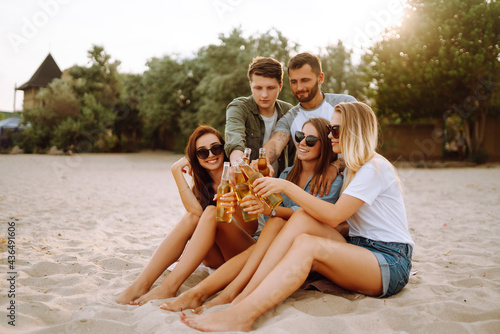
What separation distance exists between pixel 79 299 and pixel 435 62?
15.5 meters

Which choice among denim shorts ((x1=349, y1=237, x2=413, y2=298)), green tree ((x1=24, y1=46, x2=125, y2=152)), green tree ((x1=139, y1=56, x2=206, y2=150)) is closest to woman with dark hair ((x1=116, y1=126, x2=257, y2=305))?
denim shorts ((x1=349, y1=237, x2=413, y2=298))

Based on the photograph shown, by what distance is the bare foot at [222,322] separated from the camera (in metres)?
2.05

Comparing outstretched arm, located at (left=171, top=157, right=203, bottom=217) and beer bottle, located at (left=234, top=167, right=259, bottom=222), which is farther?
outstretched arm, located at (left=171, top=157, right=203, bottom=217)

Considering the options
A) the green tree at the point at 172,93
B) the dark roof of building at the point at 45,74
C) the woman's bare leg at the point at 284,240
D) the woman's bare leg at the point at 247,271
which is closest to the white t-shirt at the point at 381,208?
the woman's bare leg at the point at 284,240

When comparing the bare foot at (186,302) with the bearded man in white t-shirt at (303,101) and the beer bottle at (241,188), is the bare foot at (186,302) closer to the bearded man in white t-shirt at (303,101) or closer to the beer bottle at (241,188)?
the beer bottle at (241,188)

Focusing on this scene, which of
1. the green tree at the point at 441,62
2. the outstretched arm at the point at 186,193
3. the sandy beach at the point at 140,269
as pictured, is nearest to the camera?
the sandy beach at the point at 140,269

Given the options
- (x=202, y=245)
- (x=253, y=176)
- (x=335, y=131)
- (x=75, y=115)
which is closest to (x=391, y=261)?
(x=335, y=131)

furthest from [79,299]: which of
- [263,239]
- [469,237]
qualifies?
[469,237]

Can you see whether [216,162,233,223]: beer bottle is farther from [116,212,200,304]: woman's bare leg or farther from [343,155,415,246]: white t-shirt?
[343,155,415,246]: white t-shirt

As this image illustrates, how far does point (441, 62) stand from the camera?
46.4 ft

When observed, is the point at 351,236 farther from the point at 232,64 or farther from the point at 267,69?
the point at 232,64

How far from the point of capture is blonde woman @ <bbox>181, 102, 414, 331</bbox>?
2.18 meters

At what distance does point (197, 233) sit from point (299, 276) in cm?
90

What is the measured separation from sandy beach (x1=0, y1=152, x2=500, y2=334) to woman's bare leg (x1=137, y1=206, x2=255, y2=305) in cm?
16
